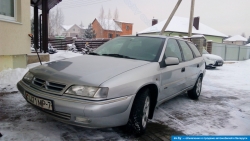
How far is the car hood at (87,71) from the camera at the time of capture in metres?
2.52

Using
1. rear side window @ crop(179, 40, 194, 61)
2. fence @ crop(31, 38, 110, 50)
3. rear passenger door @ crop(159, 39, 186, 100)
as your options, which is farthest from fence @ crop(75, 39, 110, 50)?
rear passenger door @ crop(159, 39, 186, 100)

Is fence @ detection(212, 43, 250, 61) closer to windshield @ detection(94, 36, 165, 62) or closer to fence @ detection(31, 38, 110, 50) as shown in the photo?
fence @ detection(31, 38, 110, 50)

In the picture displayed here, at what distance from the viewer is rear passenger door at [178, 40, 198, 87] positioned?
4.43 meters

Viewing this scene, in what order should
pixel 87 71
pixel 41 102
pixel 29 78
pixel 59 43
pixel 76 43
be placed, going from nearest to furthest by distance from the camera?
pixel 41 102
pixel 87 71
pixel 29 78
pixel 59 43
pixel 76 43

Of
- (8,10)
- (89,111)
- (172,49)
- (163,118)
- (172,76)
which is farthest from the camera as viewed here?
(8,10)

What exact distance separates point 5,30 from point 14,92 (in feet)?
6.34

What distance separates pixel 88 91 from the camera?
243 cm

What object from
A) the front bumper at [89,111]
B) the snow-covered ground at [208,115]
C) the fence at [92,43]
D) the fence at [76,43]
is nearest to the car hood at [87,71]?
the front bumper at [89,111]

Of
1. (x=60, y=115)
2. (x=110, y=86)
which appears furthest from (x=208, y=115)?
(x=60, y=115)

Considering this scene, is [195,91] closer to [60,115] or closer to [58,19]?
[60,115]

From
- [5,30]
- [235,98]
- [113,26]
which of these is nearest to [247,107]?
[235,98]

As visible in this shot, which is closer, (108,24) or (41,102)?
(41,102)

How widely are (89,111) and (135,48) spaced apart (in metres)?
1.78

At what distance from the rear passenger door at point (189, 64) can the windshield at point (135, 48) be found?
0.89 m
